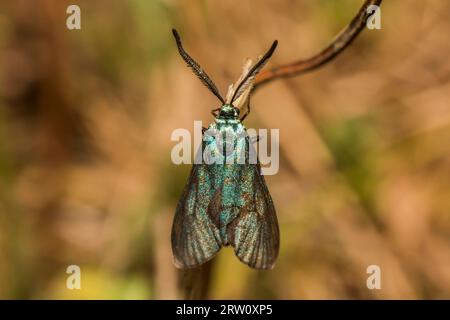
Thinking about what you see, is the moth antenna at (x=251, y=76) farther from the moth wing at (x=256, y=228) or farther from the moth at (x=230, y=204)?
the moth wing at (x=256, y=228)

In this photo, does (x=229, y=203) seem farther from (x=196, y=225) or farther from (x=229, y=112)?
(x=229, y=112)

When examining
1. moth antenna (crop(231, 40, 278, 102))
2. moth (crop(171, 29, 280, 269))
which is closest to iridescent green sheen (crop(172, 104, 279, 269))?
moth (crop(171, 29, 280, 269))

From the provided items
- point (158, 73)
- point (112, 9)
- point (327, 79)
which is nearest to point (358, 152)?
point (327, 79)

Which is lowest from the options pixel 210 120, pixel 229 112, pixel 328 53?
pixel 229 112

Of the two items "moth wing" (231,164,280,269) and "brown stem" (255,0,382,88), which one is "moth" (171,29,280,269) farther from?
"brown stem" (255,0,382,88)

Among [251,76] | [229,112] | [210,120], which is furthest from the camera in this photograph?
[210,120]

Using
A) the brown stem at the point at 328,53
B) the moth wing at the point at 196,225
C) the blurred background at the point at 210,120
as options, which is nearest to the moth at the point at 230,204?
the moth wing at the point at 196,225

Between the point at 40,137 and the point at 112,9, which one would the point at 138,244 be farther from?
the point at 112,9

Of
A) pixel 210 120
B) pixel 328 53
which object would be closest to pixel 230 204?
pixel 328 53
